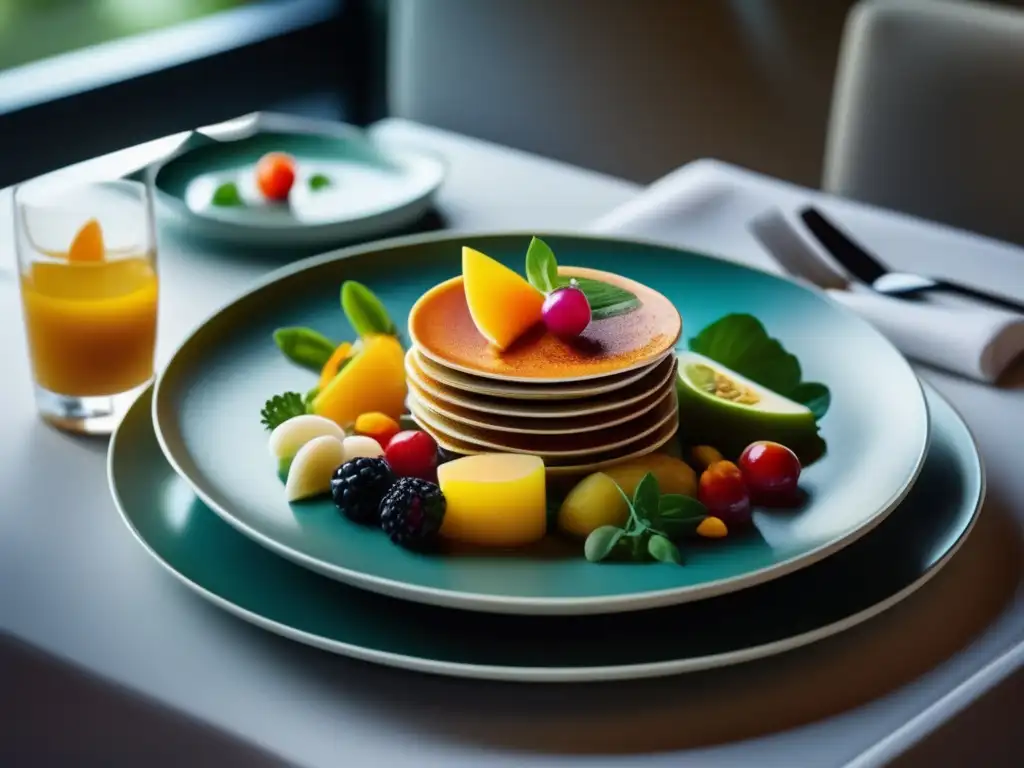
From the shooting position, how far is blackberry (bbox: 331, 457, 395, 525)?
836mm

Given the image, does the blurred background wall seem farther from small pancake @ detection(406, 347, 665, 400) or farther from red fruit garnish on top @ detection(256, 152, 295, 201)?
small pancake @ detection(406, 347, 665, 400)

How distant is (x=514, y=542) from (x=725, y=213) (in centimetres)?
76

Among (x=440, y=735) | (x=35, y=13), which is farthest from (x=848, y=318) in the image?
(x=35, y=13)

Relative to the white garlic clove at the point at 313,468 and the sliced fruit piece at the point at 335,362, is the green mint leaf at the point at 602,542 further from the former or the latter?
the sliced fruit piece at the point at 335,362

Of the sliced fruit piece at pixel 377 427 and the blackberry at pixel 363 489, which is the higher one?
the blackberry at pixel 363 489

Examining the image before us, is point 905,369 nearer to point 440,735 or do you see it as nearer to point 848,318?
point 848,318

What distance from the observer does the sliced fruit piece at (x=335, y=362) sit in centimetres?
102

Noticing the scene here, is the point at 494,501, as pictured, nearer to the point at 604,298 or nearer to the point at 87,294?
the point at 604,298

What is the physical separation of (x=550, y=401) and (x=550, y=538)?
102mm

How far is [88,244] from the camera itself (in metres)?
1.03

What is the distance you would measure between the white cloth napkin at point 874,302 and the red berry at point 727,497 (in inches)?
15.3

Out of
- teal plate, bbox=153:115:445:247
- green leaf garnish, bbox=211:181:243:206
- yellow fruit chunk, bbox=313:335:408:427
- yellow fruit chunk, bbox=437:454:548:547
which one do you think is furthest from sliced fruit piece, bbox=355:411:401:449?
green leaf garnish, bbox=211:181:243:206

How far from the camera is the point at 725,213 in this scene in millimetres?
1472

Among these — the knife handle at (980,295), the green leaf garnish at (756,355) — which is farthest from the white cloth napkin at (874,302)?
the green leaf garnish at (756,355)
